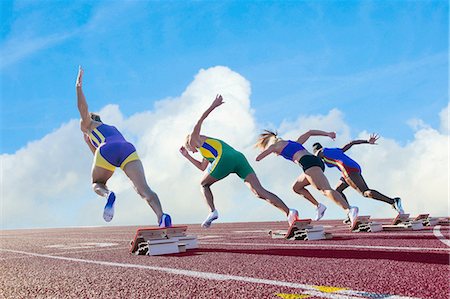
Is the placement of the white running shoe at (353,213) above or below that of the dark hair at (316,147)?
below

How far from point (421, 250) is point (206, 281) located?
2.92 meters

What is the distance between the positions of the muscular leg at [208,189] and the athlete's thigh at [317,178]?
6.26ft

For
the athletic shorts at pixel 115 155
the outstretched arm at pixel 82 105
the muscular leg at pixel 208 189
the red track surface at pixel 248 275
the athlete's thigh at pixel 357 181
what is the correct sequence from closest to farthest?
the red track surface at pixel 248 275
the athletic shorts at pixel 115 155
the outstretched arm at pixel 82 105
the muscular leg at pixel 208 189
the athlete's thigh at pixel 357 181

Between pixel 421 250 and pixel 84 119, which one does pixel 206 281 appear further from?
pixel 84 119

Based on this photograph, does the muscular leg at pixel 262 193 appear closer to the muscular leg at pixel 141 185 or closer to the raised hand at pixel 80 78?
the muscular leg at pixel 141 185

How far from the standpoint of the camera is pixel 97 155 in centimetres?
685

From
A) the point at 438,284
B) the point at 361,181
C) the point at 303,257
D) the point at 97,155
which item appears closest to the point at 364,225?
the point at 361,181

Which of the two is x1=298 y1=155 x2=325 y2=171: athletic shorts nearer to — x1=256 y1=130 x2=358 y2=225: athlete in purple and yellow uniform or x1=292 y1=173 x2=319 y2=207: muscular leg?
x1=256 y1=130 x2=358 y2=225: athlete in purple and yellow uniform

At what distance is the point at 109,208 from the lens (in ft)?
21.8

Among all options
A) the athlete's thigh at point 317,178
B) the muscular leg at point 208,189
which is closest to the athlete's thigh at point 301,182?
the athlete's thigh at point 317,178

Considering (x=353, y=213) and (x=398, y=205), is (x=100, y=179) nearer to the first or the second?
(x=353, y=213)

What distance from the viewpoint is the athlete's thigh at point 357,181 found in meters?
10.5

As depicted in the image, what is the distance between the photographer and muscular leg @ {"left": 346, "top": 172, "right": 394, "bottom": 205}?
1038 cm

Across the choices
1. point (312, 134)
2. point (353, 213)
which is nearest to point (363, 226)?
point (353, 213)
